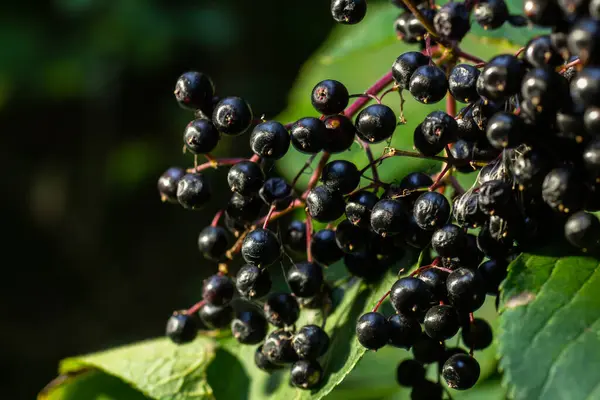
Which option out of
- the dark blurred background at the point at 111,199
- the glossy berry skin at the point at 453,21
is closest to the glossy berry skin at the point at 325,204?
the glossy berry skin at the point at 453,21

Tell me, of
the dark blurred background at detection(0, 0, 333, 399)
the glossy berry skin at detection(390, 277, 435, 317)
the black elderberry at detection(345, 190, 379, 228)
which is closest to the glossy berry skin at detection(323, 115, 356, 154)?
the black elderberry at detection(345, 190, 379, 228)

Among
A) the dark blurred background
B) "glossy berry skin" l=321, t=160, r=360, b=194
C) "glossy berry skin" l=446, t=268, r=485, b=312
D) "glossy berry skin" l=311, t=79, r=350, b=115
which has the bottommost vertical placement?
the dark blurred background

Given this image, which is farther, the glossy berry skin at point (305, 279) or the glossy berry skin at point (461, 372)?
the glossy berry skin at point (305, 279)

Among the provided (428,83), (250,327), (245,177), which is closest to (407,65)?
(428,83)

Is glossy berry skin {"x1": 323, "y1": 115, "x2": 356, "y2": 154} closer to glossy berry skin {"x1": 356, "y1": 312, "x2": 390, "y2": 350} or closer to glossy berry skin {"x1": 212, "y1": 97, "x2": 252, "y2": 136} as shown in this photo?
glossy berry skin {"x1": 212, "y1": 97, "x2": 252, "y2": 136}

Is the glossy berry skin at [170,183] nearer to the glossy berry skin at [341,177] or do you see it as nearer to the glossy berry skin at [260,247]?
the glossy berry skin at [260,247]
